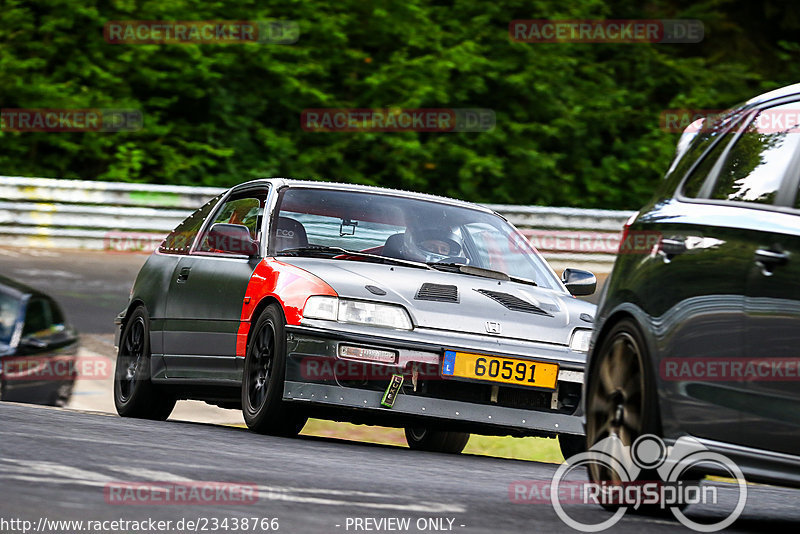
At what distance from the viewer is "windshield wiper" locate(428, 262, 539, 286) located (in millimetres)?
8891

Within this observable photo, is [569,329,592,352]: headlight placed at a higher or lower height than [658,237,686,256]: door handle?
lower

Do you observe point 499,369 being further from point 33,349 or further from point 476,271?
point 33,349

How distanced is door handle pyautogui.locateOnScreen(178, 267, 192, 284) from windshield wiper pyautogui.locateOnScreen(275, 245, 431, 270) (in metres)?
1.13

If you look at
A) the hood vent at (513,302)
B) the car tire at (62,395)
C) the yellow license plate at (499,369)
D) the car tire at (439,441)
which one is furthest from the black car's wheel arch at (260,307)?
the car tire at (62,395)

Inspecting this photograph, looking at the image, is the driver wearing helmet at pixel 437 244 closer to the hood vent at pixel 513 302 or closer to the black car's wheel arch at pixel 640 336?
the hood vent at pixel 513 302

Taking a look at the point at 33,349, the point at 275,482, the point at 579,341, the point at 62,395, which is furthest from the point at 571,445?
the point at 33,349

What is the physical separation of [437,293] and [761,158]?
300 cm

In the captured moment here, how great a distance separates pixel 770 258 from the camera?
513cm

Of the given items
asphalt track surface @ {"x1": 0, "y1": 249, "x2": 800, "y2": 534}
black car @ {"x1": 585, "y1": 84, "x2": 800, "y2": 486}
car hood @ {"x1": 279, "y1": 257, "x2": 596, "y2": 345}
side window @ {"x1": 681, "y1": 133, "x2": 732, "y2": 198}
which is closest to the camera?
asphalt track surface @ {"x1": 0, "y1": 249, "x2": 800, "y2": 534}

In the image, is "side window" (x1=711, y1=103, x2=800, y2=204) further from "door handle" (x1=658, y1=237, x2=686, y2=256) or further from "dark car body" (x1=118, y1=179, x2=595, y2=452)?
"dark car body" (x1=118, y1=179, x2=595, y2=452)

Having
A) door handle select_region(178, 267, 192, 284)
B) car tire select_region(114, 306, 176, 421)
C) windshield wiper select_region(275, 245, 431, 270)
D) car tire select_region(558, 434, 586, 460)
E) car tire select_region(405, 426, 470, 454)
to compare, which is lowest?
car tire select_region(405, 426, 470, 454)

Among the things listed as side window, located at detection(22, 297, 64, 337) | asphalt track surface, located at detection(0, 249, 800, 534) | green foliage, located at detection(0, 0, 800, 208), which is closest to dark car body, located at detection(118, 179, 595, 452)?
asphalt track surface, located at detection(0, 249, 800, 534)

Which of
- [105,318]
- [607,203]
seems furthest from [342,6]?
[105,318]

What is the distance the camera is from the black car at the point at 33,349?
1118 cm
